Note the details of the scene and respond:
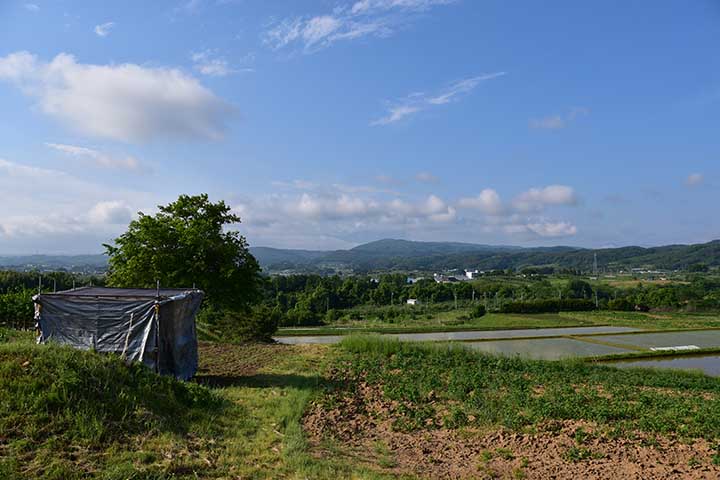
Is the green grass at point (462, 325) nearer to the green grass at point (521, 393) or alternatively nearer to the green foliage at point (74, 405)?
the green grass at point (521, 393)

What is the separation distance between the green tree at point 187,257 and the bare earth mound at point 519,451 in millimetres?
13029

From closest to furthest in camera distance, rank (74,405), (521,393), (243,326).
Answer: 1. (74,405)
2. (521,393)
3. (243,326)

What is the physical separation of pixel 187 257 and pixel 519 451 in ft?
54.8

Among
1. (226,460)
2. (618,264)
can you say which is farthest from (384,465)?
(618,264)

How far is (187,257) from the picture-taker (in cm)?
1969

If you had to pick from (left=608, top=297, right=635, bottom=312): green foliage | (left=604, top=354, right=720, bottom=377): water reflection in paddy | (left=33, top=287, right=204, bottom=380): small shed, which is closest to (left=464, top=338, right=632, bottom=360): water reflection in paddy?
(left=604, top=354, right=720, bottom=377): water reflection in paddy

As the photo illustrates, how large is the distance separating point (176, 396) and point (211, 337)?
11888 mm

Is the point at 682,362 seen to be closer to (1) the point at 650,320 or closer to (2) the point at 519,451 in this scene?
(2) the point at 519,451

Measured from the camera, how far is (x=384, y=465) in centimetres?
633

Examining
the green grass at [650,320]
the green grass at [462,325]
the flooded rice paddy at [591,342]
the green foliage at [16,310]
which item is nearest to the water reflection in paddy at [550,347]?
the flooded rice paddy at [591,342]

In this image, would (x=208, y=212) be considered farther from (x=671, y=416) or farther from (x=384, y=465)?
(x=671, y=416)

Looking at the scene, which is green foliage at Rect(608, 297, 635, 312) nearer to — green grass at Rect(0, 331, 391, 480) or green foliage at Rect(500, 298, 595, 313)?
green foliage at Rect(500, 298, 595, 313)

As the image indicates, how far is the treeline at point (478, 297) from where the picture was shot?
52.4 metres

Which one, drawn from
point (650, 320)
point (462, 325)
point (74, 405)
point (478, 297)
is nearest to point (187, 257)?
point (74, 405)
